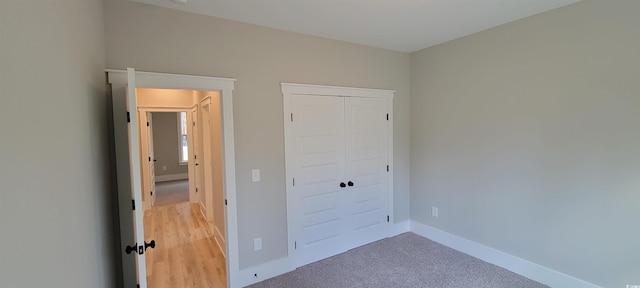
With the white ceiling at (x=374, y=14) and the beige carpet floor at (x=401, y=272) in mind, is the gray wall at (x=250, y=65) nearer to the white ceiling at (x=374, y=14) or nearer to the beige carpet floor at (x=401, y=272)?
the white ceiling at (x=374, y=14)

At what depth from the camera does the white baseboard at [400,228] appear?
4185 millimetres

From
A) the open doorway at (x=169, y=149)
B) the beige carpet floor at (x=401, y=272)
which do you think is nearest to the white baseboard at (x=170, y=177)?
the open doorway at (x=169, y=149)

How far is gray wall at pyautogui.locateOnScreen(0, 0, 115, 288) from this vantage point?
2.59 ft

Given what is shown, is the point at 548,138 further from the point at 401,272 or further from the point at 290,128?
the point at 290,128

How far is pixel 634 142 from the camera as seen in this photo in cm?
229

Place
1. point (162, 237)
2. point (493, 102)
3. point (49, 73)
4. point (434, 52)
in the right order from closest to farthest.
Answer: point (49, 73) → point (493, 102) → point (434, 52) → point (162, 237)

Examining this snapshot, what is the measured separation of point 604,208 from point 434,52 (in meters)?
2.49

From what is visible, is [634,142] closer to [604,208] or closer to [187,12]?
[604,208]

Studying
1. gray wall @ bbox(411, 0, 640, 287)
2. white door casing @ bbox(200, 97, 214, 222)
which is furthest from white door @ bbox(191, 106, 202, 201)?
gray wall @ bbox(411, 0, 640, 287)

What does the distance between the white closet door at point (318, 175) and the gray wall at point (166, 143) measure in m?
6.90

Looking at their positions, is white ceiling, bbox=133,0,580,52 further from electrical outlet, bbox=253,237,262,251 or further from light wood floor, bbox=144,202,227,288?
light wood floor, bbox=144,202,227,288

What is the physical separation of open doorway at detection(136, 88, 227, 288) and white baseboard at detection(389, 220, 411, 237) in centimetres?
242

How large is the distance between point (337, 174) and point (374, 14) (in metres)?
1.91

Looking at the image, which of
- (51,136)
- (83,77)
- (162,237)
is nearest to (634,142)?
(51,136)
